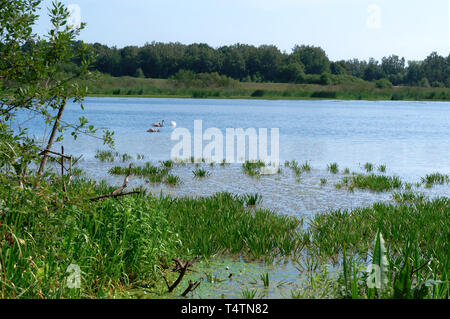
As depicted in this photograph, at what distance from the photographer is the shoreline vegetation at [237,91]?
88.6 m

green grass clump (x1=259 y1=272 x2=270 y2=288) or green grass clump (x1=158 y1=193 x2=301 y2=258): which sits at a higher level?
green grass clump (x1=158 y1=193 x2=301 y2=258)

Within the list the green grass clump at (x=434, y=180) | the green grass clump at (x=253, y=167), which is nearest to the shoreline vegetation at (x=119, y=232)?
the green grass clump at (x=434, y=180)

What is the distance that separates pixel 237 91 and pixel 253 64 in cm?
3716

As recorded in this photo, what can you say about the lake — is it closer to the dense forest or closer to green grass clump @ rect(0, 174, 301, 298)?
green grass clump @ rect(0, 174, 301, 298)

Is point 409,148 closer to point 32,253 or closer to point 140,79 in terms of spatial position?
point 32,253

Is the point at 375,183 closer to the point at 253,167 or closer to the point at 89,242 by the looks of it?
the point at 253,167

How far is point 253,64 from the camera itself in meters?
129

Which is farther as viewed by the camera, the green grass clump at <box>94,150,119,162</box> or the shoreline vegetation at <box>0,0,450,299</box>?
the green grass clump at <box>94,150,119,162</box>

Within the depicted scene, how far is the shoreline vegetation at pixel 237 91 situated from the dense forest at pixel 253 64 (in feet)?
30.1

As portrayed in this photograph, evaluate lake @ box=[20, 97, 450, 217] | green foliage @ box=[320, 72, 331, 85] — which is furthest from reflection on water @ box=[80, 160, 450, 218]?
green foliage @ box=[320, 72, 331, 85]

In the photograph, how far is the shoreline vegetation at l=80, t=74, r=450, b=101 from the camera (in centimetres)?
8860

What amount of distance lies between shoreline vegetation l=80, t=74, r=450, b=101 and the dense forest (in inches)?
361

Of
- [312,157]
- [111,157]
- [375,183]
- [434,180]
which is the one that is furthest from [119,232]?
[312,157]

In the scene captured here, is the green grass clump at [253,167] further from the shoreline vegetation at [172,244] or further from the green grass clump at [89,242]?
the green grass clump at [89,242]
